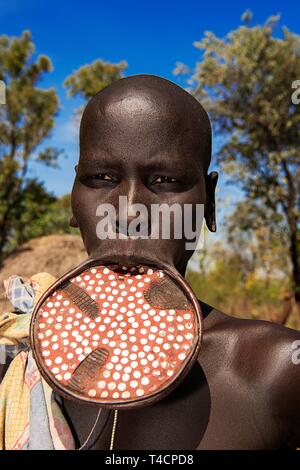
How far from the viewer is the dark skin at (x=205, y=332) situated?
122 cm

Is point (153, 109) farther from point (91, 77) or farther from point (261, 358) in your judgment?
point (91, 77)

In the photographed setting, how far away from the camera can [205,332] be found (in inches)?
55.2

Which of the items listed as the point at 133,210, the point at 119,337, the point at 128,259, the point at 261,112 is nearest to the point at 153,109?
the point at 133,210

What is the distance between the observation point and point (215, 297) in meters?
12.5

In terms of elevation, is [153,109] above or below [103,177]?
above

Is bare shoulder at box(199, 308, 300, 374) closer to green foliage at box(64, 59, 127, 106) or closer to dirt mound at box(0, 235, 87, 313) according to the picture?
dirt mound at box(0, 235, 87, 313)

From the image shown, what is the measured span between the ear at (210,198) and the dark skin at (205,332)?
0.15 m

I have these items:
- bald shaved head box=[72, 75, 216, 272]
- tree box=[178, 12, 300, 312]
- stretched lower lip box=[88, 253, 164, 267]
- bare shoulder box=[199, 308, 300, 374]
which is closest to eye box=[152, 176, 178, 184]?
bald shaved head box=[72, 75, 216, 272]

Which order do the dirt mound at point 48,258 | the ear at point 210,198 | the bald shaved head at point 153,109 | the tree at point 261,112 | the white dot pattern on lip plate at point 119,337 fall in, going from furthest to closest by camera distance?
the tree at point 261,112 < the dirt mound at point 48,258 < the ear at point 210,198 < the bald shaved head at point 153,109 < the white dot pattern on lip plate at point 119,337

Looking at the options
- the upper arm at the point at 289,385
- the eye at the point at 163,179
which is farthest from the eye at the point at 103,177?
the upper arm at the point at 289,385

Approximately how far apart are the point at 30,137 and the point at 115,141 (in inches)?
517

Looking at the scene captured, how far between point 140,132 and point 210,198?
384 mm

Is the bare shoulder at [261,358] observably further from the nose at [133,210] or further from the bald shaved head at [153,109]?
the bald shaved head at [153,109]

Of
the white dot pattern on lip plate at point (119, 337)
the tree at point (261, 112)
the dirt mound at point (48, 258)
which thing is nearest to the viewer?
the white dot pattern on lip plate at point (119, 337)
